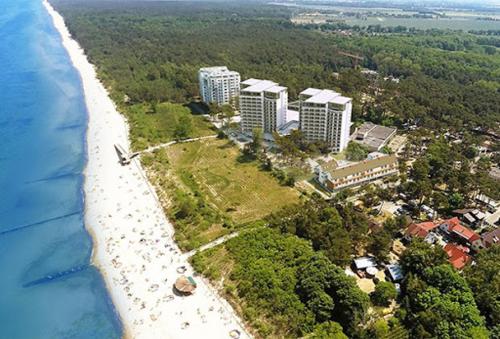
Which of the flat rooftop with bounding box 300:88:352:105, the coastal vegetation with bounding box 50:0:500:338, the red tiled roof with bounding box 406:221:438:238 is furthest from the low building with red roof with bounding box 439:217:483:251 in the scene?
the flat rooftop with bounding box 300:88:352:105

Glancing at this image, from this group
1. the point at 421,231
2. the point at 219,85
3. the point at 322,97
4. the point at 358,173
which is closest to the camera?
the point at 421,231

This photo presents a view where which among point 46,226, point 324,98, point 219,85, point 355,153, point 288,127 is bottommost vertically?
point 46,226

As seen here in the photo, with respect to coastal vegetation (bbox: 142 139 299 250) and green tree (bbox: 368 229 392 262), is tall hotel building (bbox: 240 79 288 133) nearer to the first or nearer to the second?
coastal vegetation (bbox: 142 139 299 250)

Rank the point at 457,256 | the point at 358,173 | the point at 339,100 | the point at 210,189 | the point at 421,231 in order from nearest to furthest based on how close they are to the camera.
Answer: the point at 457,256 < the point at 421,231 < the point at 210,189 < the point at 358,173 < the point at 339,100

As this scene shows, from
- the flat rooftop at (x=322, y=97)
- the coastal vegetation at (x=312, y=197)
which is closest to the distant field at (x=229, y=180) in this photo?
the coastal vegetation at (x=312, y=197)

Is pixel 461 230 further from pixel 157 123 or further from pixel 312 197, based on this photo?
pixel 157 123

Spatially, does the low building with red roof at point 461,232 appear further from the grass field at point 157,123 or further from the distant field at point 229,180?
the grass field at point 157,123

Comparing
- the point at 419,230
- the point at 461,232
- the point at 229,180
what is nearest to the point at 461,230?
the point at 461,232
